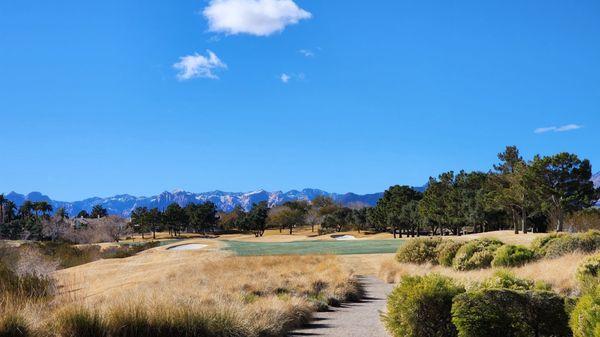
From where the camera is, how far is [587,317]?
304 inches

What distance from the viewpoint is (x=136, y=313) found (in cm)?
948

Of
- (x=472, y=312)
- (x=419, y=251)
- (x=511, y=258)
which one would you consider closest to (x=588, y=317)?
(x=472, y=312)

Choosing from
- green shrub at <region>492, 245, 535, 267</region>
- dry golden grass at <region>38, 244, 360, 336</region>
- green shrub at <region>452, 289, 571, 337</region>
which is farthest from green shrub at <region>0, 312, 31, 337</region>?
green shrub at <region>492, 245, 535, 267</region>

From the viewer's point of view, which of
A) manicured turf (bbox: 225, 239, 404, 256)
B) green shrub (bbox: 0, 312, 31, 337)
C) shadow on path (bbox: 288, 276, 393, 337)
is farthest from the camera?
manicured turf (bbox: 225, 239, 404, 256)

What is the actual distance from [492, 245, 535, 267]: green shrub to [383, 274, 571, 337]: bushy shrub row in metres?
14.6

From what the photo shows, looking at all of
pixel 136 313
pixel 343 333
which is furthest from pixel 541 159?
pixel 136 313

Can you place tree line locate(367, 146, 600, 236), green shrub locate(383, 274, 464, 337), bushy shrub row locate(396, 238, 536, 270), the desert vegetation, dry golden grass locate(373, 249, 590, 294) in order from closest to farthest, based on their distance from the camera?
the desert vegetation
green shrub locate(383, 274, 464, 337)
dry golden grass locate(373, 249, 590, 294)
bushy shrub row locate(396, 238, 536, 270)
tree line locate(367, 146, 600, 236)

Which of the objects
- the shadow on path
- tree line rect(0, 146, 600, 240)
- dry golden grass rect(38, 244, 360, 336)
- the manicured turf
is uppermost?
tree line rect(0, 146, 600, 240)

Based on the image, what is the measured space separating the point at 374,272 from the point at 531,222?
61331mm

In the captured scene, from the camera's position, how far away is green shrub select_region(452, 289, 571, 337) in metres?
9.24

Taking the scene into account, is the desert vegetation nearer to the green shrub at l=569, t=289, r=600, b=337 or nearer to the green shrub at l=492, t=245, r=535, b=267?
the green shrub at l=569, t=289, r=600, b=337

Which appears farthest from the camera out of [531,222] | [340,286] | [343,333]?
[531,222]

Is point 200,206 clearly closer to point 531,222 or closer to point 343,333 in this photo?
point 531,222

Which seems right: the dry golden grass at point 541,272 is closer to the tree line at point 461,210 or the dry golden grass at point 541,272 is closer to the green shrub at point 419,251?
the green shrub at point 419,251
